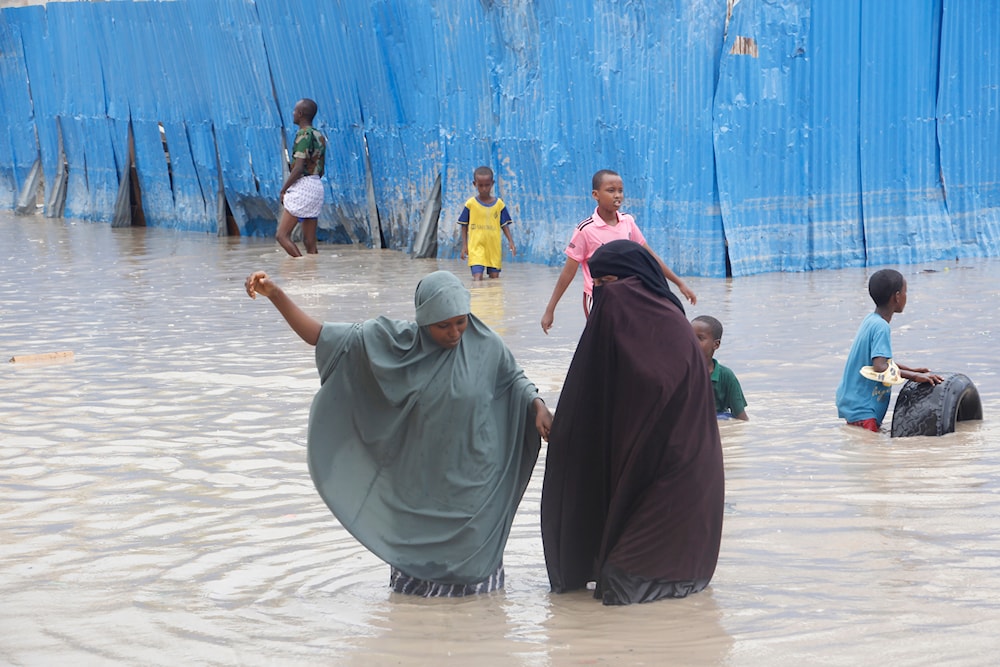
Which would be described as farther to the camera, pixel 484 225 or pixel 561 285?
pixel 484 225

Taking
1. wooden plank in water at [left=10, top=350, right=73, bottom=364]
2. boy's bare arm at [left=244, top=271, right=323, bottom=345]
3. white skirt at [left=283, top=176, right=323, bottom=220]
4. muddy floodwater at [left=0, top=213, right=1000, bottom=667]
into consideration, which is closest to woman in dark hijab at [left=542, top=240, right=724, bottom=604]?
muddy floodwater at [left=0, top=213, right=1000, bottom=667]

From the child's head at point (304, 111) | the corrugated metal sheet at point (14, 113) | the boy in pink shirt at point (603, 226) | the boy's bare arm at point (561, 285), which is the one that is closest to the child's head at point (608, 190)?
the boy in pink shirt at point (603, 226)

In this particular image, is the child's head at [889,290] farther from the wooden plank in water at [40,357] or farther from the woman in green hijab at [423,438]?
the wooden plank in water at [40,357]

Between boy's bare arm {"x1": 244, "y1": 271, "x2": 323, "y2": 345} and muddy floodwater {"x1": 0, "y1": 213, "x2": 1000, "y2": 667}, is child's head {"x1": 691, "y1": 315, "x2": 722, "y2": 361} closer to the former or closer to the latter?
muddy floodwater {"x1": 0, "y1": 213, "x2": 1000, "y2": 667}

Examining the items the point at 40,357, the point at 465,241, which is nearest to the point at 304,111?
the point at 465,241

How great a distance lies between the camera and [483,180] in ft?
40.7

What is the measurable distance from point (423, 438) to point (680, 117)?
788 cm

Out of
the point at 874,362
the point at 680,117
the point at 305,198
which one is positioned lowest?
the point at 874,362

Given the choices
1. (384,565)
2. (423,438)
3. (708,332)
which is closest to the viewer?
(423,438)

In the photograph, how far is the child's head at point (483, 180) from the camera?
40.7 feet

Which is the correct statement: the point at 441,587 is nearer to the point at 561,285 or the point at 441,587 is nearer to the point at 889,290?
the point at 889,290

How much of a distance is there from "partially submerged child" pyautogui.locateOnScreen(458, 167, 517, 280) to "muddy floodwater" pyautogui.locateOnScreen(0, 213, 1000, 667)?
2457 mm

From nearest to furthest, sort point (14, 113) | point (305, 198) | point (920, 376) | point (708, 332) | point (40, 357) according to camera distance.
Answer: point (708, 332) < point (920, 376) < point (40, 357) < point (305, 198) < point (14, 113)

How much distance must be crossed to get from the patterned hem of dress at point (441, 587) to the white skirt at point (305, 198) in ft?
35.8
